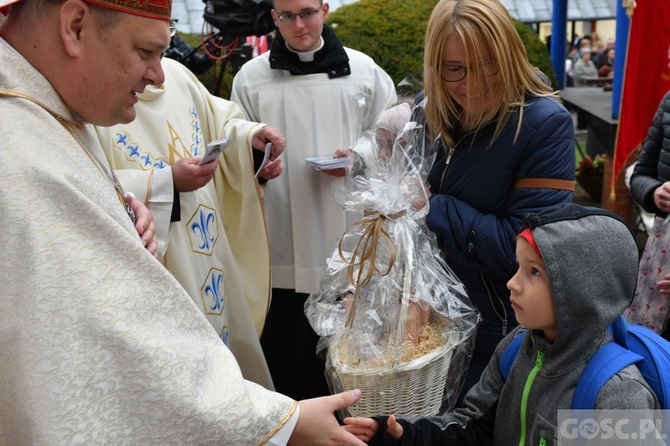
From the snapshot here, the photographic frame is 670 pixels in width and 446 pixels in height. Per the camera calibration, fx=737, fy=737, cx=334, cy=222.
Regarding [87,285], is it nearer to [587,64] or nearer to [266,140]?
[266,140]

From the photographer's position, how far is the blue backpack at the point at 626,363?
1710 millimetres

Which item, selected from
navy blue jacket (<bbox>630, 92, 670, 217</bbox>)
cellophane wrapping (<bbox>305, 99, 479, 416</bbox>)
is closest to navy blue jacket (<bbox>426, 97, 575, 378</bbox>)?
cellophane wrapping (<bbox>305, 99, 479, 416</bbox>)

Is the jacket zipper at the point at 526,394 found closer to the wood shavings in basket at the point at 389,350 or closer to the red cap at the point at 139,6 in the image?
the wood shavings in basket at the point at 389,350

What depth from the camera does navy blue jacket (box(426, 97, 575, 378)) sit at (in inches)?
100

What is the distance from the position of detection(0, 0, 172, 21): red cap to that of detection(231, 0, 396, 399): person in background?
1.98 m

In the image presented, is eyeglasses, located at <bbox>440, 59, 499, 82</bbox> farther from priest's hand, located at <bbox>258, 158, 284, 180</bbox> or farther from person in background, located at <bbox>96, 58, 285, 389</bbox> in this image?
priest's hand, located at <bbox>258, 158, 284, 180</bbox>

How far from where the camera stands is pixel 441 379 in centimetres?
229

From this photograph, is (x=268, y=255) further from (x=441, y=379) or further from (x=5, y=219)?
(x=5, y=219)

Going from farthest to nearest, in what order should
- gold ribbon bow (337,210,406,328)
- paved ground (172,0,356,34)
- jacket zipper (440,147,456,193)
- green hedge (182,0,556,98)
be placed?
paved ground (172,0,356,34) < green hedge (182,0,556,98) < jacket zipper (440,147,456,193) < gold ribbon bow (337,210,406,328)

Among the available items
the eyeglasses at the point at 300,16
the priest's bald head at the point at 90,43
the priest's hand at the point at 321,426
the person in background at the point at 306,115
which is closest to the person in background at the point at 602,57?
the person in background at the point at 306,115

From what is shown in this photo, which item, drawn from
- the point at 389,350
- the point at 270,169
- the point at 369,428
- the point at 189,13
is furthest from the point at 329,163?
the point at 189,13

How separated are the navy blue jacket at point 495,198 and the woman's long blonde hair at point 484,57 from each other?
0.17 feet

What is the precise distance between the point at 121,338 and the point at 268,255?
207 cm

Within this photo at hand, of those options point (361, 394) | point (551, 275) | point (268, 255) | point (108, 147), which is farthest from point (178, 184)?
point (551, 275)
